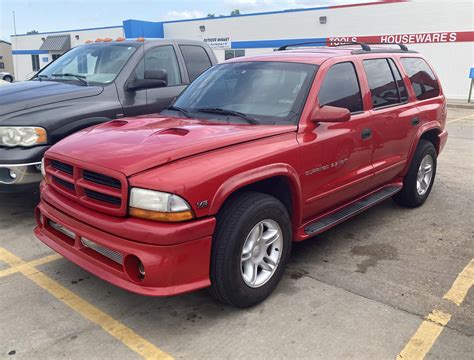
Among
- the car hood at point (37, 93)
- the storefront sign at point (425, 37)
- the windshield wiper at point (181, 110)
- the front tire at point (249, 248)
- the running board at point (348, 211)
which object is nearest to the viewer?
the front tire at point (249, 248)

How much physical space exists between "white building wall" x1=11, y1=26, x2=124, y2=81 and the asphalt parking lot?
36889mm

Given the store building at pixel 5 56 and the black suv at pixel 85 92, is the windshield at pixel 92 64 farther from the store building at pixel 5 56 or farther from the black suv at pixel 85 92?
the store building at pixel 5 56

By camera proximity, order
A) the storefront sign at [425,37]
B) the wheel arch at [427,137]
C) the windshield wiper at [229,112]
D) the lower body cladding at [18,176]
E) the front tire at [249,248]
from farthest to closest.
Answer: the storefront sign at [425,37], the wheel arch at [427,137], the lower body cladding at [18,176], the windshield wiper at [229,112], the front tire at [249,248]

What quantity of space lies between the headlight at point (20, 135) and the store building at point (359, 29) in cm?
1687

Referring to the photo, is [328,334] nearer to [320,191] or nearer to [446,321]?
[446,321]

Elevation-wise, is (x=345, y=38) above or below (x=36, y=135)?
above

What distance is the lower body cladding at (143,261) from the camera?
2711 mm

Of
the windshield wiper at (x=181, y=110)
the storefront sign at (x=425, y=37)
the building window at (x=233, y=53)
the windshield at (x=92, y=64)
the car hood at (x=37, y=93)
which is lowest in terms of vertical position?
the windshield wiper at (x=181, y=110)

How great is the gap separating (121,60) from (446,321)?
4.46 meters

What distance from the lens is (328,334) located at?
2926 millimetres

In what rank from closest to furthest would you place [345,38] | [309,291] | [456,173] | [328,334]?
[328,334]
[309,291]
[456,173]
[345,38]

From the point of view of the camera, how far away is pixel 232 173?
9.76 feet

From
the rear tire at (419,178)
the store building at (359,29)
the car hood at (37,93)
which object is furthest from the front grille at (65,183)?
the store building at (359,29)

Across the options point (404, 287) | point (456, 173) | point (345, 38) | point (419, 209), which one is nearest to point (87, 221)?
point (404, 287)
